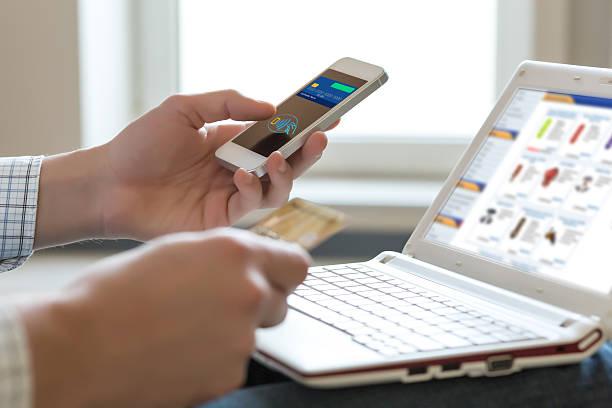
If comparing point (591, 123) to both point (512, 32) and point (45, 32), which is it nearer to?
point (512, 32)

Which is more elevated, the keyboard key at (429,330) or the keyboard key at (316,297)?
the keyboard key at (429,330)

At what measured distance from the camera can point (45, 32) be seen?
1395 millimetres

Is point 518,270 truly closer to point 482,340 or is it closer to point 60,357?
point 482,340

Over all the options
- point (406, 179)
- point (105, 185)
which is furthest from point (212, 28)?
point (105, 185)

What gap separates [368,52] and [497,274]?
867 millimetres

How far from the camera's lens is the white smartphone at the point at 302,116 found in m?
0.88

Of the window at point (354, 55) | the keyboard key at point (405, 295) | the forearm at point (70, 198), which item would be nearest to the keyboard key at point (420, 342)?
the keyboard key at point (405, 295)

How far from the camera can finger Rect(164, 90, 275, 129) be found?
90cm

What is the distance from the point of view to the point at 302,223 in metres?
1.37

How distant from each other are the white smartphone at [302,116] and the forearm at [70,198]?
5.5 inches

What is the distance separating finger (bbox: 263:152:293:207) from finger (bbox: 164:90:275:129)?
0.21 ft

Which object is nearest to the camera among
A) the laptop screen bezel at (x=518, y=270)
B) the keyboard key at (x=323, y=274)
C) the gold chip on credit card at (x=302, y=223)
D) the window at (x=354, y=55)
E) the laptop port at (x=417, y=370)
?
the laptop port at (x=417, y=370)

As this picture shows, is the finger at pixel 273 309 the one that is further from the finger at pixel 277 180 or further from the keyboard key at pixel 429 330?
the finger at pixel 277 180

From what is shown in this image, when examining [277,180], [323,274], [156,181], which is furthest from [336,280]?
[156,181]
